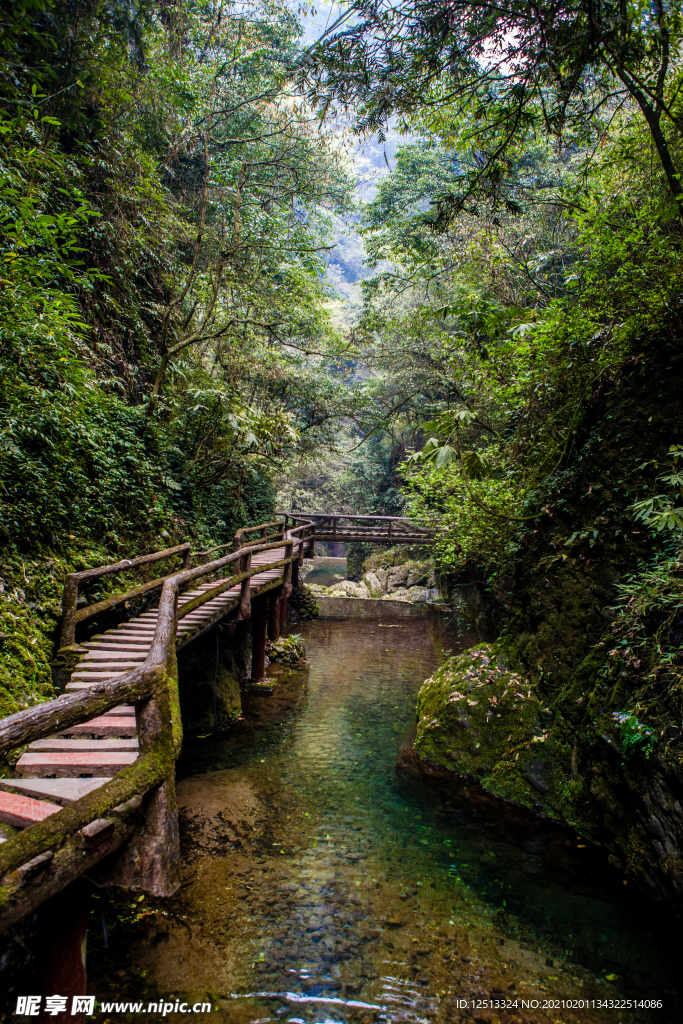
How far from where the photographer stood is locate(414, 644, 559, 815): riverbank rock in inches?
240

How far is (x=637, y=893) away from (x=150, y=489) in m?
8.37

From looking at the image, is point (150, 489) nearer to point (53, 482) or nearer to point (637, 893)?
point (53, 482)

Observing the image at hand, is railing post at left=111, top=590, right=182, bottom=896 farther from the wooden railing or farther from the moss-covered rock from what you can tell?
the wooden railing

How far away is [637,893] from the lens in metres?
4.58

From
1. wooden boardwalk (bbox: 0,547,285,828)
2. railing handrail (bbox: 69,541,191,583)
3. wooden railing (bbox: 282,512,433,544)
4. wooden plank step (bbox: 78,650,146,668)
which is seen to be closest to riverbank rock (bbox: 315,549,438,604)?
wooden railing (bbox: 282,512,433,544)

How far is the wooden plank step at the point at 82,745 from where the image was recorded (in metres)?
3.53

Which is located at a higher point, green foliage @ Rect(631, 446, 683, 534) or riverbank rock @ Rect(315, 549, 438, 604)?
green foliage @ Rect(631, 446, 683, 534)

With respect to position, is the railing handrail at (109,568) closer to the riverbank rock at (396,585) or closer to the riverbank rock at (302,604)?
the riverbank rock at (302,604)

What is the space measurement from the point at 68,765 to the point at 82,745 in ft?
1.11

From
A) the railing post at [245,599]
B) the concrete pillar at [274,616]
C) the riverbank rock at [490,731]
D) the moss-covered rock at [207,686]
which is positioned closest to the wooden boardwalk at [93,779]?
the moss-covered rock at [207,686]

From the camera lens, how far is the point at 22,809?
2.72 meters

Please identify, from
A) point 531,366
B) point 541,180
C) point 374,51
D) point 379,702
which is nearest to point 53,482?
point 374,51

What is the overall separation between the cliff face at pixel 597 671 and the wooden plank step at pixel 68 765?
4244 millimetres

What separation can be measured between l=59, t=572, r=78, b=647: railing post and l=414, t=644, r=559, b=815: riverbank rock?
16.4 feet
